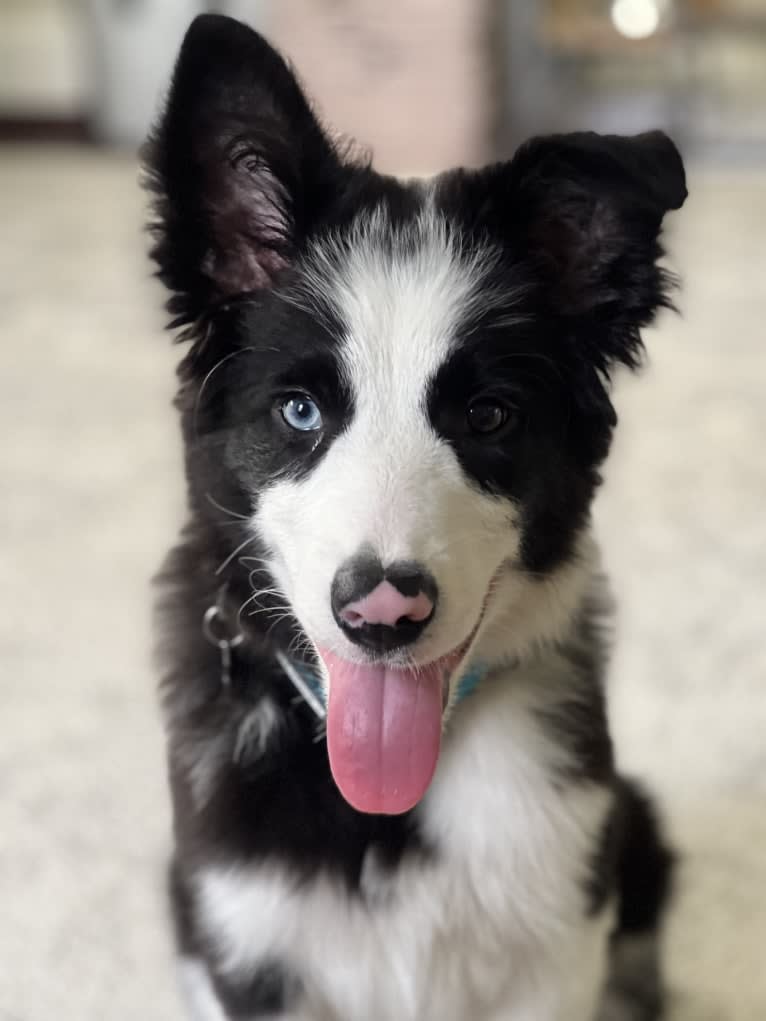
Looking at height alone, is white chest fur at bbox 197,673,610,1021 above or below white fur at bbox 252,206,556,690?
below

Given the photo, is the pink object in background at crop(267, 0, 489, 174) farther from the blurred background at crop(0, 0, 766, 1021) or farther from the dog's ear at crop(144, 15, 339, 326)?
the dog's ear at crop(144, 15, 339, 326)

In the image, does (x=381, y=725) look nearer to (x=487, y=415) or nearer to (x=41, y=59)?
(x=487, y=415)

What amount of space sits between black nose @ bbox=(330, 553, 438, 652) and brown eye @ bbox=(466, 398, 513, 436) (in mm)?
235

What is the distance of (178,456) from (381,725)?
84.6 inches

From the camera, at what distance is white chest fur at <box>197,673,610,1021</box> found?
5.22 feet

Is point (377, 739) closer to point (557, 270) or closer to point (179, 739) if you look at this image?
point (179, 739)

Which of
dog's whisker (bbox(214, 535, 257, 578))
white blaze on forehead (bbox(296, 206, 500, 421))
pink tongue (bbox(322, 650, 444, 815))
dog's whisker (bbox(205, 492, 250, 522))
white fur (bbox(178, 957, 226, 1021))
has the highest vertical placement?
white blaze on forehead (bbox(296, 206, 500, 421))

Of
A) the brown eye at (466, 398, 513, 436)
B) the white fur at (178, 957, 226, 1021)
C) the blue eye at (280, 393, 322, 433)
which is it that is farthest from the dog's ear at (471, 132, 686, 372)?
the white fur at (178, 957, 226, 1021)

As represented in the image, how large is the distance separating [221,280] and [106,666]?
1.42 metres

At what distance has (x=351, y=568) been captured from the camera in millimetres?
1307

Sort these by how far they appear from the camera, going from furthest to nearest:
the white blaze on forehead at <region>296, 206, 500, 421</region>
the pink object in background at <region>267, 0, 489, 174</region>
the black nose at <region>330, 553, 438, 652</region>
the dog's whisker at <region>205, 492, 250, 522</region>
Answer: the pink object in background at <region>267, 0, 489, 174</region>, the dog's whisker at <region>205, 492, 250, 522</region>, the white blaze on forehead at <region>296, 206, 500, 421</region>, the black nose at <region>330, 553, 438, 652</region>

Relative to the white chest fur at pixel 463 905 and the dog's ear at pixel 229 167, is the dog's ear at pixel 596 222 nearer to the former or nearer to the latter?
the dog's ear at pixel 229 167

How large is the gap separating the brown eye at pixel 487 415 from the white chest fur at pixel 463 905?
0.37 m

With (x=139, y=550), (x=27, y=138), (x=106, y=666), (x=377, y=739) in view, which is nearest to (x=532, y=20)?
(x=27, y=138)
